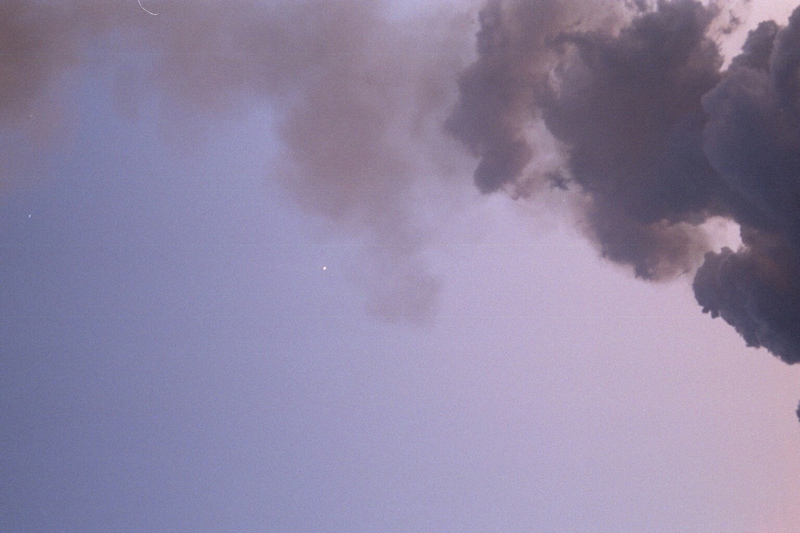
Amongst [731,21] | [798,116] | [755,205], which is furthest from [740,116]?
[731,21]

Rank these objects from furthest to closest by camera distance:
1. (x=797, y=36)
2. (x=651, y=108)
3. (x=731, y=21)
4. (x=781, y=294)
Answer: (x=651, y=108) → (x=731, y=21) → (x=781, y=294) → (x=797, y=36)

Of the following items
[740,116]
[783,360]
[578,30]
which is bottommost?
[783,360]

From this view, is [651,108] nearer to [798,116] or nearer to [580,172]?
[580,172]

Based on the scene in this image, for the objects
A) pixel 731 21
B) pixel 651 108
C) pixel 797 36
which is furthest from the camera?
pixel 651 108

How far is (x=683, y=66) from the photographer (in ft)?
103

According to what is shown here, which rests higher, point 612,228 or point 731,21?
point 731,21

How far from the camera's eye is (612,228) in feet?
110

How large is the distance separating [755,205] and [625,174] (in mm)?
6669

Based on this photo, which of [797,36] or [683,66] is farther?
[683,66]

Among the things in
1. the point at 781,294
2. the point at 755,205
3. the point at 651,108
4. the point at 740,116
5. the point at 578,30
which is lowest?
the point at 781,294

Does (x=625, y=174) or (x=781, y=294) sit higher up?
(x=625, y=174)

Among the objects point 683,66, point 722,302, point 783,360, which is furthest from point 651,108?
point 783,360

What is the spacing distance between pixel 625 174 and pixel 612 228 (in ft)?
9.81

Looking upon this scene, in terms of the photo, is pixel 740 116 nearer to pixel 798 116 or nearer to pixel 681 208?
pixel 798 116
